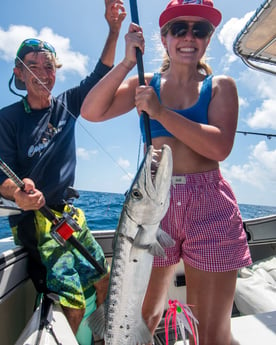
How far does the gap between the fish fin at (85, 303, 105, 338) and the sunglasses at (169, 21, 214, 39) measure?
1392mm

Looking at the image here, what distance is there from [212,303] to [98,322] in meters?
0.53

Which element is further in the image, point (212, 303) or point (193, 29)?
point (193, 29)

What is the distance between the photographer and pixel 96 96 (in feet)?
4.81

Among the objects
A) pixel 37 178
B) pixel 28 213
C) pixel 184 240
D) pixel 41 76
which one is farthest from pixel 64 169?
pixel 184 240

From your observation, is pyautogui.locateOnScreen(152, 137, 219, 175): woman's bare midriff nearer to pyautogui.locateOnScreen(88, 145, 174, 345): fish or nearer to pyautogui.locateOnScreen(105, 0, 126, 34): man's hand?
pyautogui.locateOnScreen(88, 145, 174, 345): fish

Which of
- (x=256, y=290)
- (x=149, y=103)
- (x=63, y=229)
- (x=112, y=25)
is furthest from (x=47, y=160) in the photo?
(x=256, y=290)

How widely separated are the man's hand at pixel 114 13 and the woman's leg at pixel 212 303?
166 centimetres

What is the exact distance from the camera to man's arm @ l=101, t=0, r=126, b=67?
173 centimetres

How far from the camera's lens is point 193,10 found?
55.7 inches

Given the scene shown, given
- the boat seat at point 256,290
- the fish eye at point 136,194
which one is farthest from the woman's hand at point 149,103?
the boat seat at point 256,290

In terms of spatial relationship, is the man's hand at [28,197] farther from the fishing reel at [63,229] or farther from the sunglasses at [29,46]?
the sunglasses at [29,46]

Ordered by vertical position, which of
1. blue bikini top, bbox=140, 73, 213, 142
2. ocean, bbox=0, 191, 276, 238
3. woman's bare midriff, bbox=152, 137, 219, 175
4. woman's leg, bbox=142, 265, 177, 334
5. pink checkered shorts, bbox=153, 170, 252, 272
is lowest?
ocean, bbox=0, 191, 276, 238

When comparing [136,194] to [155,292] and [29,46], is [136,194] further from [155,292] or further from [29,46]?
[29,46]

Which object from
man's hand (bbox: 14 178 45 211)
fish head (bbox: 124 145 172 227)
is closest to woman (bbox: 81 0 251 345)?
fish head (bbox: 124 145 172 227)
